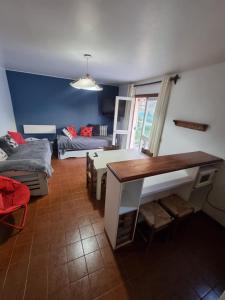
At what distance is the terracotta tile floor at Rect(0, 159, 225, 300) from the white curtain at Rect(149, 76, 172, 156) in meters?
1.75

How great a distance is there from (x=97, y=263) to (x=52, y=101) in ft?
14.6

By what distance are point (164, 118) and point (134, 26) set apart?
6.70ft

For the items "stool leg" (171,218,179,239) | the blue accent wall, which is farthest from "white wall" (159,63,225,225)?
the blue accent wall

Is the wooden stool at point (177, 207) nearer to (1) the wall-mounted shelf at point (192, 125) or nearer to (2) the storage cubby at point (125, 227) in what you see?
(2) the storage cubby at point (125, 227)

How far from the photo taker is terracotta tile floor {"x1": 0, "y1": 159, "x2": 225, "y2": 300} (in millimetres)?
1235

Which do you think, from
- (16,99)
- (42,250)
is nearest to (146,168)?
(42,250)

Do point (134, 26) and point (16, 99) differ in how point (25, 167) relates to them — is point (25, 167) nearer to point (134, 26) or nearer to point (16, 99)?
point (134, 26)

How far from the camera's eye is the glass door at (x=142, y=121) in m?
3.82

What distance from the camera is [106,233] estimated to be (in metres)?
1.75

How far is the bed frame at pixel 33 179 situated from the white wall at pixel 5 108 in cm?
154

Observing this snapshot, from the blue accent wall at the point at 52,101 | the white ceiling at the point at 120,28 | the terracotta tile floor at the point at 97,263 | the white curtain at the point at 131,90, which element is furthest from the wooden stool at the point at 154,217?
the blue accent wall at the point at 52,101

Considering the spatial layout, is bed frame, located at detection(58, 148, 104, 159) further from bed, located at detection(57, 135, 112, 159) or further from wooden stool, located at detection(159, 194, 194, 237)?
wooden stool, located at detection(159, 194, 194, 237)

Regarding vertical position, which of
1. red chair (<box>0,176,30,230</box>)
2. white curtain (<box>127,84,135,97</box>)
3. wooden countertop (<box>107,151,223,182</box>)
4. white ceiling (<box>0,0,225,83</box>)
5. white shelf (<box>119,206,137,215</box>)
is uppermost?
white ceiling (<box>0,0,225,83</box>)

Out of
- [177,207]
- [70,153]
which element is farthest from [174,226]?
[70,153]
